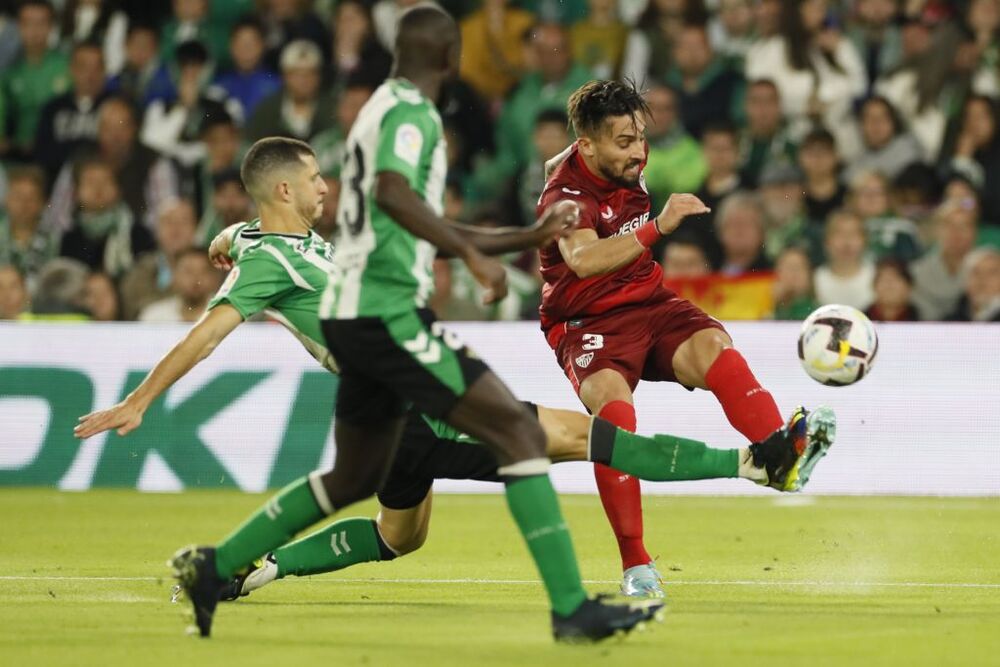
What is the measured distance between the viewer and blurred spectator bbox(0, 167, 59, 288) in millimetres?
16219

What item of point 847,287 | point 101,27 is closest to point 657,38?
point 847,287

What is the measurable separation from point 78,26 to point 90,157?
197 cm

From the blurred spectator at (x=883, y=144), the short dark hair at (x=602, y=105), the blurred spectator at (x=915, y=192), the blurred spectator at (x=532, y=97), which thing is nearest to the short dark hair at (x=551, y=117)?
the blurred spectator at (x=532, y=97)

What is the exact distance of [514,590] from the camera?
26.3 ft

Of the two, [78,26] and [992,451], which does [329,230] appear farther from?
[992,451]

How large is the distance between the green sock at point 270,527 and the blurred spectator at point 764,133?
30.5 ft

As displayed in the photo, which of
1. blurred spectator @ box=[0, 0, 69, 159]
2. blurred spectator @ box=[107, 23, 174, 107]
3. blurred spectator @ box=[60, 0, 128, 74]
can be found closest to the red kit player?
blurred spectator @ box=[107, 23, 174, 107]

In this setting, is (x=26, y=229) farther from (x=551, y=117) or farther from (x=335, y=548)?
(x=335, y=548)

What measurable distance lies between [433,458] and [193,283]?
782 centimetres

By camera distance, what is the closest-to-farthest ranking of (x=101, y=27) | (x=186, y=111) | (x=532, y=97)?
1. (x=532, y=97)
2. (x=186, y=111)
3. (x=101, y=27)

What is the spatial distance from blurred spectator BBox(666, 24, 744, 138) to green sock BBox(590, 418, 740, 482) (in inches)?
352

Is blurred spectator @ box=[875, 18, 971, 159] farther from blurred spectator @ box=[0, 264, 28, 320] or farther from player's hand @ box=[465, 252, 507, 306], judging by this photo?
player's hand @ box=[465, 252, 507, 306]

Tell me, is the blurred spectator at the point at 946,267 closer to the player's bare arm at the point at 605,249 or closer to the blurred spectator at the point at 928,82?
the blurred spectator at the point at 928,82

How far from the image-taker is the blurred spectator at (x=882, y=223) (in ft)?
47.5
